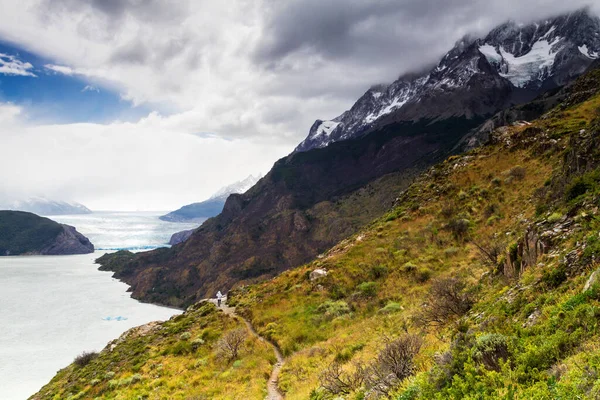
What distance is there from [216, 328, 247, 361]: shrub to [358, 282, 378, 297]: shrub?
30.6 ft

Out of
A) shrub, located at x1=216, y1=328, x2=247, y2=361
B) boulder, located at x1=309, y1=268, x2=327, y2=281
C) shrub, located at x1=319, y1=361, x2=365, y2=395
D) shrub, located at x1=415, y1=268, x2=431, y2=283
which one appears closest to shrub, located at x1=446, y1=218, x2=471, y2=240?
shrub, located at x1=415, y1=268, x2=431, y2=283

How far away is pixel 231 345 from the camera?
22047mm

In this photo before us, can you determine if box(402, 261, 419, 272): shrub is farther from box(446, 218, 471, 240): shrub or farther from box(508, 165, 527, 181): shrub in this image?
box(508, 165, 527, 181): shrub

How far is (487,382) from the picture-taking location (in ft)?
18.9

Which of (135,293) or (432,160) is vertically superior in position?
(432,160)

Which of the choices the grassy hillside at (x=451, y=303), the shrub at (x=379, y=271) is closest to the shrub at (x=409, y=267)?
the grassy hillside at (x=451, y=303)

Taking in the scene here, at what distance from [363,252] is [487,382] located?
2676cm

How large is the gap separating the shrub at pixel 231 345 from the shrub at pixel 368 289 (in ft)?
30.6

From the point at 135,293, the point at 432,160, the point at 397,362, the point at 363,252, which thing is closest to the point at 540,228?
the point at 397,362

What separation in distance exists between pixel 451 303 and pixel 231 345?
1519 centimetres

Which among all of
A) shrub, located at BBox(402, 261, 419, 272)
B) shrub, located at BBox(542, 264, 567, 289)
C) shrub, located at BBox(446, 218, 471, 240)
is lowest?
shrub, located at BBox(402, 261, 419, 272)

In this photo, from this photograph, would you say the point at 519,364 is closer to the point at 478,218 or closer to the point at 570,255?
the point at 570,255

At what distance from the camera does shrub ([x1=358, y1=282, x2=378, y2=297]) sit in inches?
961

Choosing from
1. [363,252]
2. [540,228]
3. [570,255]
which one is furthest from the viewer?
[363,252]
